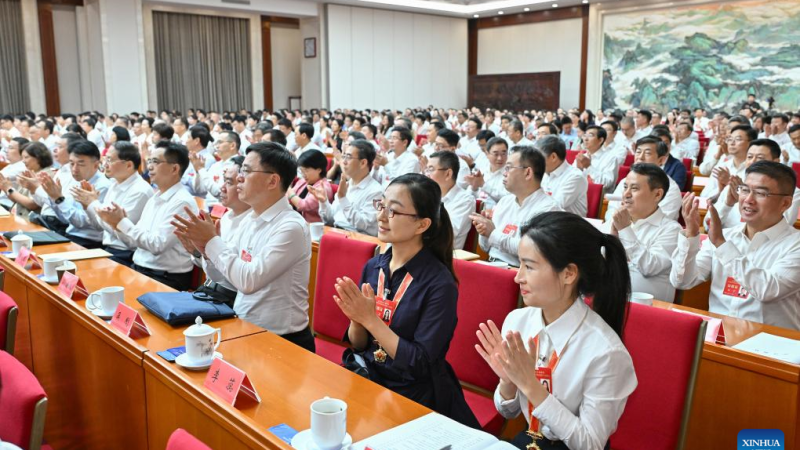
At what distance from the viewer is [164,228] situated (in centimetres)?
339

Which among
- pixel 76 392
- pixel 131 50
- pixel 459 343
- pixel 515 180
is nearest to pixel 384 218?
pixel 459 343

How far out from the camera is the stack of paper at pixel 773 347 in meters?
2.01

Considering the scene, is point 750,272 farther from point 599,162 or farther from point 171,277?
point 599,162

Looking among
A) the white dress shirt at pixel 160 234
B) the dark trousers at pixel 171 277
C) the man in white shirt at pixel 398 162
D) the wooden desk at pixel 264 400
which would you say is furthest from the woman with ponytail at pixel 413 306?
the man in white shirt at pixel 398 162

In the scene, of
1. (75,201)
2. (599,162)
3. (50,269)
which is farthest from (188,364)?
(599,162)

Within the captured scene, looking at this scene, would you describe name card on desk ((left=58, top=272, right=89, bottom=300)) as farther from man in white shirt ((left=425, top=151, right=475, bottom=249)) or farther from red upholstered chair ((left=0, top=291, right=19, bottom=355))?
man in white shirt ((left=425, top=151, right=475, bottom=249))

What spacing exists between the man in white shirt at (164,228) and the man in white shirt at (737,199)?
299 cm

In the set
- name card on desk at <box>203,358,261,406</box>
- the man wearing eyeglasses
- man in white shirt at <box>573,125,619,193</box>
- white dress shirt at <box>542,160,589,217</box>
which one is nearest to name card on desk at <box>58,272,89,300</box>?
name card on desk at <box>203,358,261,406</box>

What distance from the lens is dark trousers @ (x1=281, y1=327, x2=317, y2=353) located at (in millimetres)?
2639

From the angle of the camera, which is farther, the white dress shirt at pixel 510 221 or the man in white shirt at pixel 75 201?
the man in white shirt at pixel 75 201

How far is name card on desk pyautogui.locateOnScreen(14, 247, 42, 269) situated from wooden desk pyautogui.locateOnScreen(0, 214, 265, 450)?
4cm

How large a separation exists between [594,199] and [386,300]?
325 centimetres

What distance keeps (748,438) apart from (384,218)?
1343 mm

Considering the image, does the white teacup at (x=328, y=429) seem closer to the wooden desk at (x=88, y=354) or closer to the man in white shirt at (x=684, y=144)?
the wooden desk at (x=88, y=354)
